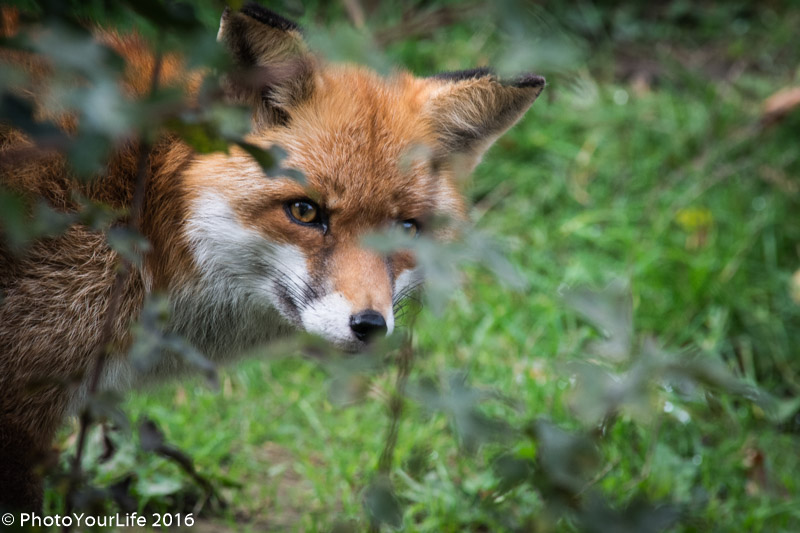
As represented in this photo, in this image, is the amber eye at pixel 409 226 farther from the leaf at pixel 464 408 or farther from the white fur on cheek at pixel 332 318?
the leaf at pixel 464 408

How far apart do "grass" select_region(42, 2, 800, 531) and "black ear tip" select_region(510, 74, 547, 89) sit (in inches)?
10.0

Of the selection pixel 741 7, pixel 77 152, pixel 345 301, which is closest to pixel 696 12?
pixel 741 7

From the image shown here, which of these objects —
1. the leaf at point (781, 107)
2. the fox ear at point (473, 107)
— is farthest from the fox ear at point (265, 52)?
the leaf at point (781, 107)

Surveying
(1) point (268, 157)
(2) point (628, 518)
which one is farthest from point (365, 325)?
(2) point (628, 518)

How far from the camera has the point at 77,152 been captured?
1.42m

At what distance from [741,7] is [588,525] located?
8703mm

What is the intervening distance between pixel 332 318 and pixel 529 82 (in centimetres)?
124

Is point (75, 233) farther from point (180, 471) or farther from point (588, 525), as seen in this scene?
point (588, 525)

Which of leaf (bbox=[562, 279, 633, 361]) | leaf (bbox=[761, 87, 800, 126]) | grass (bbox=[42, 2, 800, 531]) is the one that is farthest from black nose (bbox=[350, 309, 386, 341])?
leaf (bbox=[761, 87, 800, 126])

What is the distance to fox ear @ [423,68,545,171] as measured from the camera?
128 inches

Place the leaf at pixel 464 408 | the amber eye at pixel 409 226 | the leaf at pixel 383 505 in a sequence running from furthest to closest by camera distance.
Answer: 1. the amber eye at pixel 409 226
2. the leaf at pixel 383 505
3. the leaf at pixel 464 408
